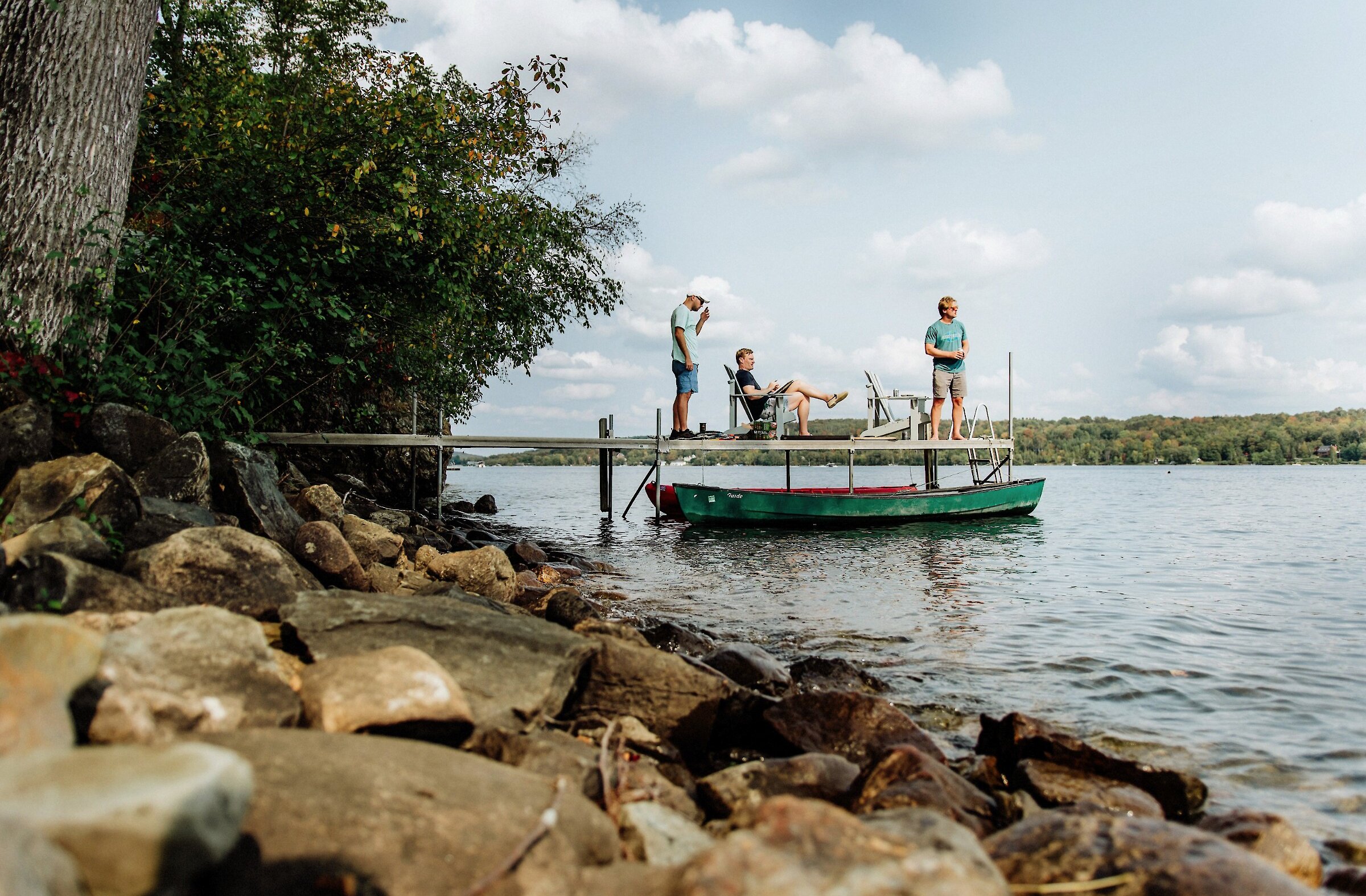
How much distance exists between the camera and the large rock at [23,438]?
5539 millimetres

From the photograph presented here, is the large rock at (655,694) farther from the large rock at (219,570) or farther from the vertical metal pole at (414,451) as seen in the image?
the vertical metal pole at (414,451)

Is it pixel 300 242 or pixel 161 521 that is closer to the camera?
pixel 161 521

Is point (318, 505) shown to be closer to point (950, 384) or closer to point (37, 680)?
point (37, 680)

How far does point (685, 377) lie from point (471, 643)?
1208 cm

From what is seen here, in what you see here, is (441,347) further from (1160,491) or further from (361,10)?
(1160,491)

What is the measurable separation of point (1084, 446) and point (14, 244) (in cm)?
11911

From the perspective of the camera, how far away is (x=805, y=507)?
61.2ft

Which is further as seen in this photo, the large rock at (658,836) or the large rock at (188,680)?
the large rock at (658,836)

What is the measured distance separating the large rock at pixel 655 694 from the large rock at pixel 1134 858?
2141 mm

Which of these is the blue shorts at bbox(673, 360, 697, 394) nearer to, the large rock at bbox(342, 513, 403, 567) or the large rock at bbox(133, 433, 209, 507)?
the large rock at bbox(342, 513, 403, 567)

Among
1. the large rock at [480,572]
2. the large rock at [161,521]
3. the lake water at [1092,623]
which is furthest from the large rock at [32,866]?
the large rock at [480,572]

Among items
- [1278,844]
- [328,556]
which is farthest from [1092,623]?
[328,556]

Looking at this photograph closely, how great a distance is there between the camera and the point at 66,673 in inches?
107

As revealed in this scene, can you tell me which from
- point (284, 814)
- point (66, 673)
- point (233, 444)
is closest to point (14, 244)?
point (233, 444)
